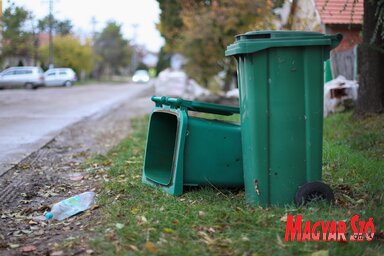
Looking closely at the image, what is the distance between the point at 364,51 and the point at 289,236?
6341 mm

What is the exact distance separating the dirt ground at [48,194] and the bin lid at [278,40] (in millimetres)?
2024

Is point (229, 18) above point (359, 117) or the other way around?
above

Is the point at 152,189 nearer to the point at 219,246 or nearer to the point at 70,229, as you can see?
the point at 70,229

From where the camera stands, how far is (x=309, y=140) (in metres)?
4.36

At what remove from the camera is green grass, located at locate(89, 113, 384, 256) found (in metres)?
3.51

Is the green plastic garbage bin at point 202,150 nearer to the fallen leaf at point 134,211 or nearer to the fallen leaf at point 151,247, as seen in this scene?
the fallen leaf at point 134,211

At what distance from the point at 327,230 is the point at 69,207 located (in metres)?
2.52

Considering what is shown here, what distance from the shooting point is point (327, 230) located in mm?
3705

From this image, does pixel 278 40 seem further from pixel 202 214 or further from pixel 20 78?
pixel 20 78

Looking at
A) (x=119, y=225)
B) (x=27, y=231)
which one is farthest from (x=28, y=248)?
(x=119, y=225)

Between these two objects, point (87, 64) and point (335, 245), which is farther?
point (87, 64)

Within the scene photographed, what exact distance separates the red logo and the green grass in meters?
0.06

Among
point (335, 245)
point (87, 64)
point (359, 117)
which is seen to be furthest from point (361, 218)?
point (87, 64)

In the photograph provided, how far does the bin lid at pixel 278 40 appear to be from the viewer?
168 inches
